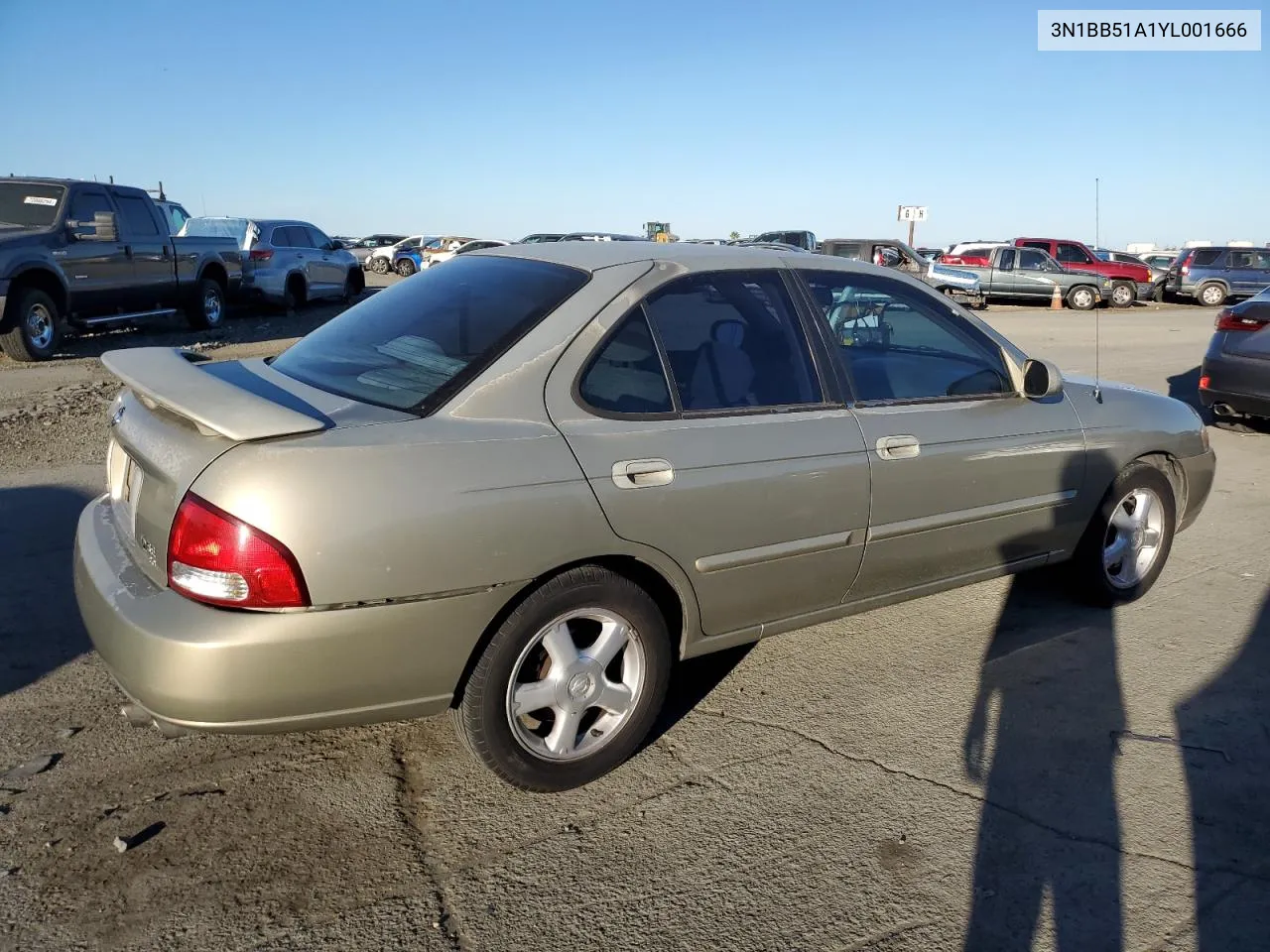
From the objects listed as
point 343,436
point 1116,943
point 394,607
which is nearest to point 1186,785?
point 1116,943

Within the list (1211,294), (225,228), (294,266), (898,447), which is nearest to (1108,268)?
(1211,294)

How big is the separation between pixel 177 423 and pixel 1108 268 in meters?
29.5

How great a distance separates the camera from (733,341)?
353 cm

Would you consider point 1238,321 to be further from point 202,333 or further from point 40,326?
point 202,333

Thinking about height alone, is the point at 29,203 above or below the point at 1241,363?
above

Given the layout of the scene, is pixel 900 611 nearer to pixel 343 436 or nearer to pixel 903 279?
pixel 903 279

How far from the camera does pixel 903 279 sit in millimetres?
4059

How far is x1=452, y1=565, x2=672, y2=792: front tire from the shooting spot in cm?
290

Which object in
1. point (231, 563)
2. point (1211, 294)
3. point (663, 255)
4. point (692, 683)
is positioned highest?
point (663, 255)

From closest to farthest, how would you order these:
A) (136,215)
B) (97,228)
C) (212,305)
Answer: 1. (97,228)
2. (136,215)
3. (212,305)

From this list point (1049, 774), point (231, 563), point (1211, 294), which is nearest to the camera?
point (231, 563)

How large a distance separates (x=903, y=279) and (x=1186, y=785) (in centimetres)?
205

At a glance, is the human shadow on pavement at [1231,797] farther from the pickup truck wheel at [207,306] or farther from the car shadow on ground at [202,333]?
the pickup truck wheel at [207,306]

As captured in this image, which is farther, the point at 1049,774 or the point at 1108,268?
the point at 1108,268
